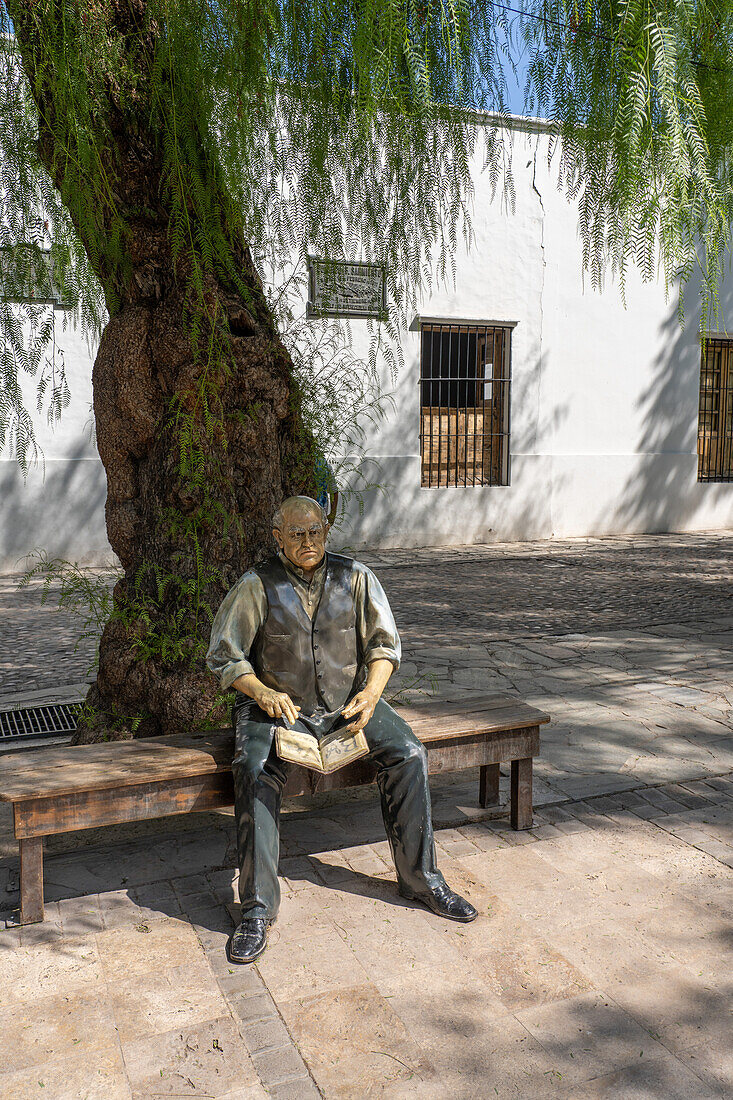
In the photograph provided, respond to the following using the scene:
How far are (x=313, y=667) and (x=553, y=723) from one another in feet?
7.36

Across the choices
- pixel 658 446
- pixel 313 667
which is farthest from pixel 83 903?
pixel 658 446

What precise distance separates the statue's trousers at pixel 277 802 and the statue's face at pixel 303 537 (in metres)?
0.53

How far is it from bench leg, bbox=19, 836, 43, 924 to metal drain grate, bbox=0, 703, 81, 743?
1905 millimetres

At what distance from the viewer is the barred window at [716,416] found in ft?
47.5

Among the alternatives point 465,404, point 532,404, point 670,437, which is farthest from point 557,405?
point 670,437

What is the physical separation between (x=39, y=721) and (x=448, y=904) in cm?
289

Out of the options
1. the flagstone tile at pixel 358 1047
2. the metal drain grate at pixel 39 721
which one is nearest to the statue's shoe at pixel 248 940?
the flagstone tile at pixel 358 1047

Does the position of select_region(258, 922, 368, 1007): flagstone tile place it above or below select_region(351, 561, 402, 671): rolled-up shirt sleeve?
below

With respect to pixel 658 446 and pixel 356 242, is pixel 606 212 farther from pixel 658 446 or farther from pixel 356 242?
pixel 658 446

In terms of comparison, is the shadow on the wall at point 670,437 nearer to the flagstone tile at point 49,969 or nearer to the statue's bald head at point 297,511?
the statue's bald head at point 297,511

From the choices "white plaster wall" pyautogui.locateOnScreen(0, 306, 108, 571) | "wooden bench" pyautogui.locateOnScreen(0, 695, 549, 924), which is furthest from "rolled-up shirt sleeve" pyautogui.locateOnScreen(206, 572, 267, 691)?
"white plaster wall" pyautogui.locateOnScreen(0, 306, 108, 571)

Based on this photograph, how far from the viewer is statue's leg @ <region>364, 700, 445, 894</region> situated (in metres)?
3.02

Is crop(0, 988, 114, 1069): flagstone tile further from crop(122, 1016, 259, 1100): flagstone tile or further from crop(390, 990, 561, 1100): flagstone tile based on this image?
crop(390, 990, 561, 1100): flagstone tile

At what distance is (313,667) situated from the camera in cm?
319
